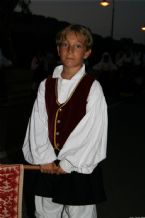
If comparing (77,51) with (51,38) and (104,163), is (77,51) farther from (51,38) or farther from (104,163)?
(51,38)

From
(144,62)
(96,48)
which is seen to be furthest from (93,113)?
(96,48)

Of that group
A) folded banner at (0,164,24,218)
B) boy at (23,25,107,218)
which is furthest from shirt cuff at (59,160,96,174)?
folded banner at (0,164,24,218)

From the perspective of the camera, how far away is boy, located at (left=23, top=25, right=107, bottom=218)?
2.98 m

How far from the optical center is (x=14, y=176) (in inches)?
116

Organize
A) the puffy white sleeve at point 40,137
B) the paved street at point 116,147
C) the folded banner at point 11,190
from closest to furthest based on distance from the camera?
1. the folded banner at point 11,190
2. the puffy white sleeve at point 40,137
3. the paved street at point 116,147

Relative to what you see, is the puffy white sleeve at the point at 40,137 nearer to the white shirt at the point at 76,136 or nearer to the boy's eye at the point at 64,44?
the white shirt at the point at 76,136

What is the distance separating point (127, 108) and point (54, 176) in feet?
32.4

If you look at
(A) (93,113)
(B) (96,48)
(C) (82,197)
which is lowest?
(B) (96,48)

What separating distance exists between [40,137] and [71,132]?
0.23m

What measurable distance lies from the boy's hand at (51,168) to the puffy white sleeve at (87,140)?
40mm

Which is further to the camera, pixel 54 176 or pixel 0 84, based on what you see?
pixel 0 84

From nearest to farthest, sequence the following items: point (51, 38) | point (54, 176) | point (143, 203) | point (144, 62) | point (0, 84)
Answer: point (54, 176) → point (143, 203) → point (0, 84) → point (144, 62) → point (51, 38)

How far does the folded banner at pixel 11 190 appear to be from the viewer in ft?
9.56

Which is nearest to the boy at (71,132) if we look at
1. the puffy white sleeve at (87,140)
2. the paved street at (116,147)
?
the puffy white sleeve at (87,140)
